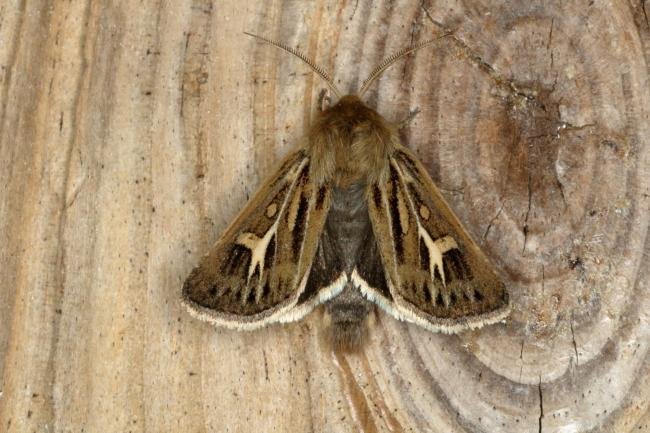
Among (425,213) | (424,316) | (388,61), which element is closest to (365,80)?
(388,61)

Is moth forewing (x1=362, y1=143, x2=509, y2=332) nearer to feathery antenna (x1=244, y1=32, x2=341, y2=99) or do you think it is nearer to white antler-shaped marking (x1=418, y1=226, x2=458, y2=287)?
white antler-shaped marking (x1=418, y1=226, x2=458, y2=287)

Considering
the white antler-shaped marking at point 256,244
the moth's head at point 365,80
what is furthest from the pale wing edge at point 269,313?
the moth's head at point 365,80

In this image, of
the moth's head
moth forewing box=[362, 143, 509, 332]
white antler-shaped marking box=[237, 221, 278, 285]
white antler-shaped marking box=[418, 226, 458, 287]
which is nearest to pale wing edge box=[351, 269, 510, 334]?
moth forewing box=[362, 143, 509, 332]

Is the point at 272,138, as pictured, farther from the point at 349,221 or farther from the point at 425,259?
the point at 425,259

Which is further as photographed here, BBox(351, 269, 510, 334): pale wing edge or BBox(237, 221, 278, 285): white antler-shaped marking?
BBox(237, 221, 278, 285): white antler-shaped marking

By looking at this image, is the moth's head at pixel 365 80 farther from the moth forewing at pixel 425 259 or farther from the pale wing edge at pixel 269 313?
the pale wing edge at pixel 269 313

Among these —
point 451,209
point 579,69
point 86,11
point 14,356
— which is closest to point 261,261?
point 451,209
